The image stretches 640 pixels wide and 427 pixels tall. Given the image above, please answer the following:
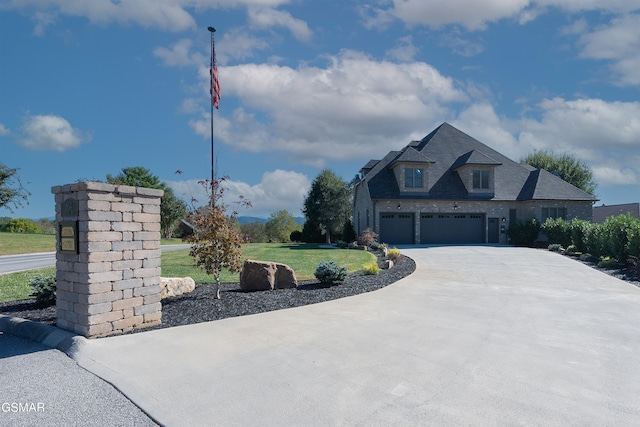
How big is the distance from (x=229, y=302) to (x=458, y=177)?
76.9 ft

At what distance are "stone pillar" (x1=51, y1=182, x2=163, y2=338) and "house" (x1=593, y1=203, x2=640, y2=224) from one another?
154ft

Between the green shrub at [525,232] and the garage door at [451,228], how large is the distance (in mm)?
2025

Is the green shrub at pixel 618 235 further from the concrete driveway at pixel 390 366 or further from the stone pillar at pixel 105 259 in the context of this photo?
the stone pillar at pixel 105 259

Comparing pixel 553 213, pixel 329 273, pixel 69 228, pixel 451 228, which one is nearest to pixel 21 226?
pixel 451 228

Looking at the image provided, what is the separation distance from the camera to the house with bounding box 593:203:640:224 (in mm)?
40875

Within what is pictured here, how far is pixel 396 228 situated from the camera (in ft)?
86.0

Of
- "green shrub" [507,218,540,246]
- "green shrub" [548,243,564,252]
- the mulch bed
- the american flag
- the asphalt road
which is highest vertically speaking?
the american flag

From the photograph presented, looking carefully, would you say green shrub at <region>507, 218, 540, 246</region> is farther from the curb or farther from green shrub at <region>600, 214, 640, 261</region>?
the curb

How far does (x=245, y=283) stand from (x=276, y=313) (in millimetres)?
2468

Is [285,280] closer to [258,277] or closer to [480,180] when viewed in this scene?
[258,277]

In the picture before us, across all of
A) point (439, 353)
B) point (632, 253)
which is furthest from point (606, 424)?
point (632, 253)

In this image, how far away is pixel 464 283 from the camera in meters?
11.0

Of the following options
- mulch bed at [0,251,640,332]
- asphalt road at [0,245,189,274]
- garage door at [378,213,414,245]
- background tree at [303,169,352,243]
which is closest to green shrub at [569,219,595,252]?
mulch bed at [0,251,640,332]

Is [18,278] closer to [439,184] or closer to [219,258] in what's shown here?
[219,258]
